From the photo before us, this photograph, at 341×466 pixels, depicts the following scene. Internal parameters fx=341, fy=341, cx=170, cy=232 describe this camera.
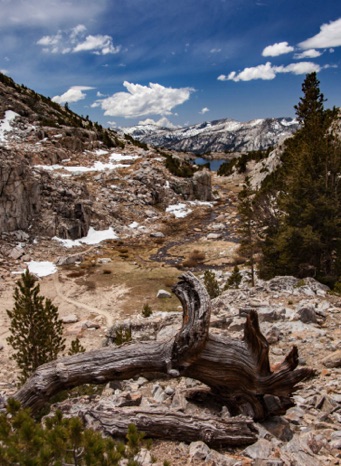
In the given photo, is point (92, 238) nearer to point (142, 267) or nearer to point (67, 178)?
point (142, 267)

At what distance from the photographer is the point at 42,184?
46156mm

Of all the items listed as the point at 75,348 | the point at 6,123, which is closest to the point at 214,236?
the point at 75,348

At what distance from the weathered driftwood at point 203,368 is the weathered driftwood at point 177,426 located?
0.89 m

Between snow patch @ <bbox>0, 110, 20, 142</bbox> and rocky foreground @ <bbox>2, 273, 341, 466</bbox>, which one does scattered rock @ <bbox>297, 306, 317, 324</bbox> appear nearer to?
rocky foreground @ <bbox>2, 273, 341, 466</bbox>

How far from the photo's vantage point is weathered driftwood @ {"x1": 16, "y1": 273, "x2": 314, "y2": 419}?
7.54 metres

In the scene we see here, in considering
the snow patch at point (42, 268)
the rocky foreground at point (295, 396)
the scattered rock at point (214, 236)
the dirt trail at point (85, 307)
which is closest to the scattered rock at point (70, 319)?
the dirt trail at point (85, 307)

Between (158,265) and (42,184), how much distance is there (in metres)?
21.5

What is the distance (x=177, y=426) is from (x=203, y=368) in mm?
1380

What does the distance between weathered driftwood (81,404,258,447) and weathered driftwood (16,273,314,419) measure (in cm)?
89

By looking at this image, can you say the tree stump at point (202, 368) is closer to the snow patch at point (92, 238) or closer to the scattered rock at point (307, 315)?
the scattered rock at point (307, 315)

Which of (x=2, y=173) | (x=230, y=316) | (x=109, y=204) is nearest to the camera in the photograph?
(x=230, y=316)

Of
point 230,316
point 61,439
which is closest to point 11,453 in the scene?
point 61,439

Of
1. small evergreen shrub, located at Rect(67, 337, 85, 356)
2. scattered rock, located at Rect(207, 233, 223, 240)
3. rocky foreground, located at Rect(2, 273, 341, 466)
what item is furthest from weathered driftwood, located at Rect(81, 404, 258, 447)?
scattered rock, located at Rect(207, 233, 223, 240)

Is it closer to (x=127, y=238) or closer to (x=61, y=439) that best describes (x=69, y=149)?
(x=127, y=238)
